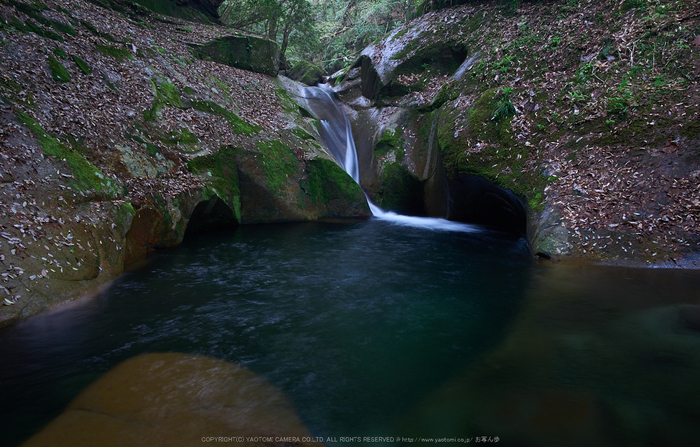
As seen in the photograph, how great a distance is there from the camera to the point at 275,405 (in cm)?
304

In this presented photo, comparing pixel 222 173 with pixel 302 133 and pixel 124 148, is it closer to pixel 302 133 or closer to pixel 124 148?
pixel 124 148

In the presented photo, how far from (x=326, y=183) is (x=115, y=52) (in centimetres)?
653

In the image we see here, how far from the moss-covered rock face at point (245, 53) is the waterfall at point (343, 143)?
190 cm

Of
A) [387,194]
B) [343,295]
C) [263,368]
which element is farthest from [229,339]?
[387,194]

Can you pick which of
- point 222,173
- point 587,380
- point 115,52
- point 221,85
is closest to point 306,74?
point 221,85

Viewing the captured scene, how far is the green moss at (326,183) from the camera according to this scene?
11.4m

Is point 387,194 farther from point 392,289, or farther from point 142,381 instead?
point 142,381

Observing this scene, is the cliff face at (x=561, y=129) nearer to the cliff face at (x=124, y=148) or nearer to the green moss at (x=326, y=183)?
the green moss at (x=326, y=183)

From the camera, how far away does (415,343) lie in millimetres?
4121

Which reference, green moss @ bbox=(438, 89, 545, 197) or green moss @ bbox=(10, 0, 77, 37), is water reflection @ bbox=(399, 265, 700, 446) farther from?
green moss @ bbox=(10, 0, 77, 37)

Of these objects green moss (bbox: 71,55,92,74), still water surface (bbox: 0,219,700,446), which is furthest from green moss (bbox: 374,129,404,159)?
green moss (bbox: 71,55,92,74)

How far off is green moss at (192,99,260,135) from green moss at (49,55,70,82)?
2.99 metres

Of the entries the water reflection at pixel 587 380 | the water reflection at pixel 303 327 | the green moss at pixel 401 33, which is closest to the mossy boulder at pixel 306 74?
the green moss at pixel 401 33

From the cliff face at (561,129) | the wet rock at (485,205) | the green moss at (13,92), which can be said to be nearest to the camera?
the green moss at (13,92)
